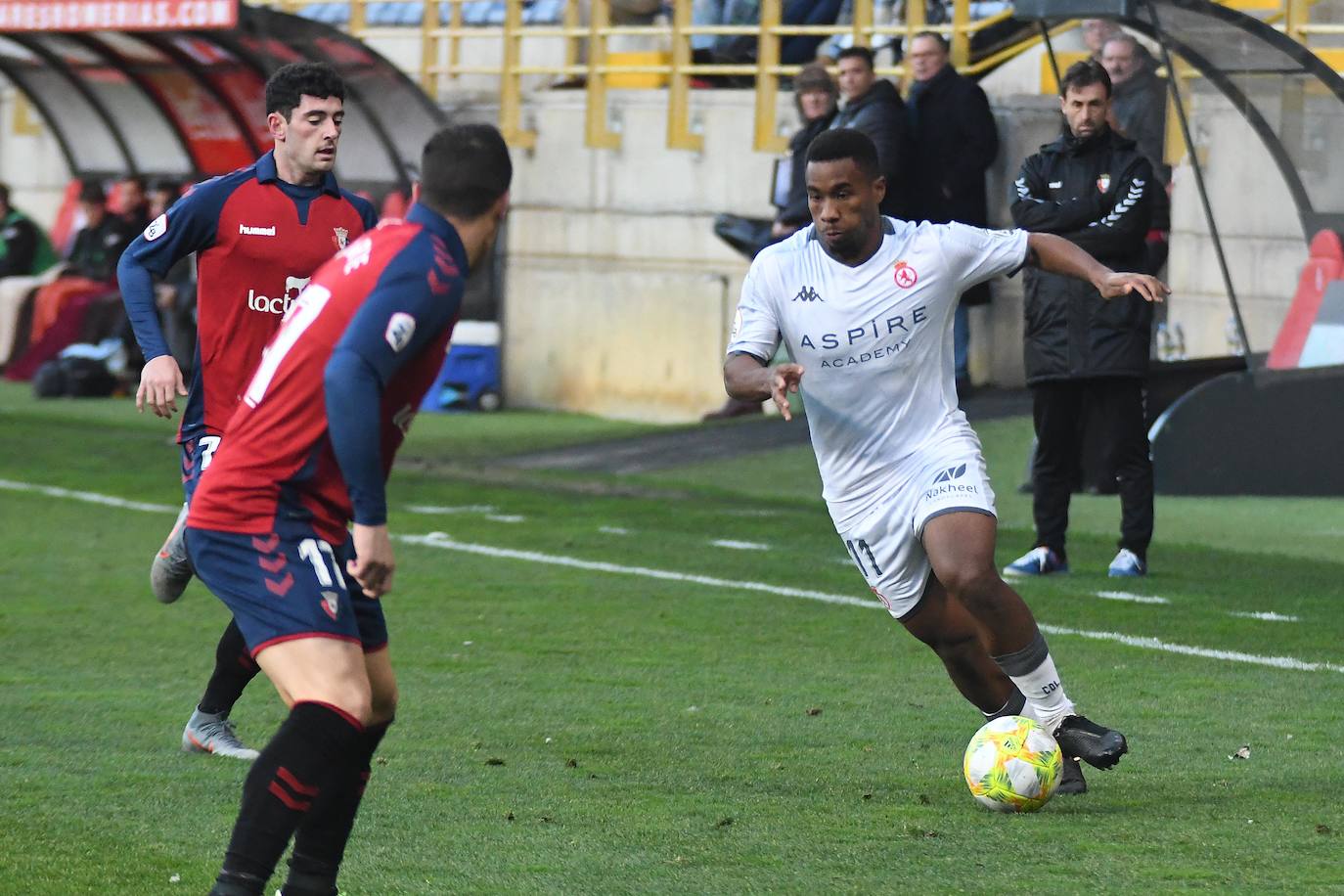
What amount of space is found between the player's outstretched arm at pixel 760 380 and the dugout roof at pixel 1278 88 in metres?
6.99

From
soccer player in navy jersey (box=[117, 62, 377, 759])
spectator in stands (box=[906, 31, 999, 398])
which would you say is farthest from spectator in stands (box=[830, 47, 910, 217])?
soccer player in navy jersey (box=[117, 62, 377, 759])

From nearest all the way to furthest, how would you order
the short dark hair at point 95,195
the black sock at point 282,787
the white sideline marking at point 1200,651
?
the black sock at point 282,787 → the white sideline marking at point 1200,651 → the short dark hair at point 95,195

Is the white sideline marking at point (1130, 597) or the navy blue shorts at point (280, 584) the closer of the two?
→ the navy blue shorts at point (280, 584)

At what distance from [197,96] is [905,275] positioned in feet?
54.2

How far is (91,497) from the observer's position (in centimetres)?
1348

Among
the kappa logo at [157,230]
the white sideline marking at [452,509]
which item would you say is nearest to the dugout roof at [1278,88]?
the white sideline marking at [452,509]

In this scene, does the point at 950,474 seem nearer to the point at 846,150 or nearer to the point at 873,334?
the point at 873,334

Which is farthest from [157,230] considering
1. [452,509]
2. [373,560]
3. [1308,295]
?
[1308,295]

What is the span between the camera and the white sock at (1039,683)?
20.4 feet

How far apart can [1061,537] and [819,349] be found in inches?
165

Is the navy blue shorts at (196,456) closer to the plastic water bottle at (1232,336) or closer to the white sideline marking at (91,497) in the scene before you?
the white sideline marking at (91,497)

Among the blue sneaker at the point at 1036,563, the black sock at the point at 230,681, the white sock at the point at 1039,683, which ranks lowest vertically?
the blue sneaker at the point at 1036,563

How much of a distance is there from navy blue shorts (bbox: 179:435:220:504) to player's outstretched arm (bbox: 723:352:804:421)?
5.12 feet

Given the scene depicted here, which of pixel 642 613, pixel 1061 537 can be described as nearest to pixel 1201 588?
pixel 1061 537
